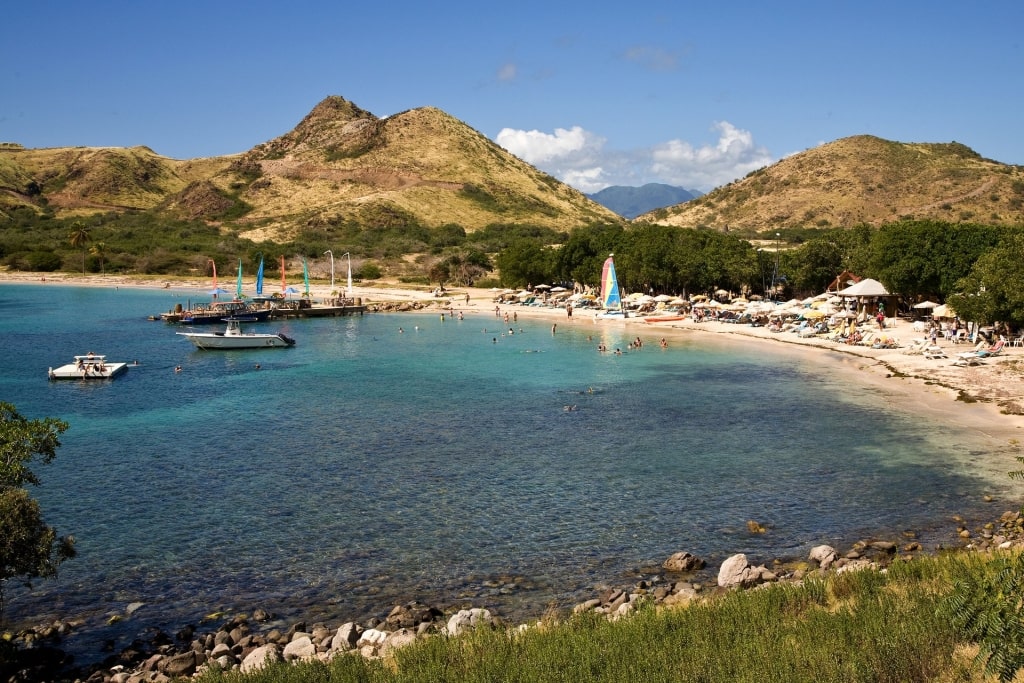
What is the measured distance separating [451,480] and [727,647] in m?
17.3

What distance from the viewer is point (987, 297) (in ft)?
165

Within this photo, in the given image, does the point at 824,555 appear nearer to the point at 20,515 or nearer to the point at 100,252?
the point at 20,515

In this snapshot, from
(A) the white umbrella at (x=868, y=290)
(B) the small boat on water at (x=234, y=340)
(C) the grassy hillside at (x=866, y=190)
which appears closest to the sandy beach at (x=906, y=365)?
(A) the white umbrella at (x=868, y=290)

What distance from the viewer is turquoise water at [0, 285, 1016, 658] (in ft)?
69.3

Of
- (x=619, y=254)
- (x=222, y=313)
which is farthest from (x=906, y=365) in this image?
(x=222, y=313)

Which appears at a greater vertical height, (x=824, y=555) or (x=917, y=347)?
(x=917, y=347)

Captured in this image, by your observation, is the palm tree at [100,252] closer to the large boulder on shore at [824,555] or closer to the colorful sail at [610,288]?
the colorful sail at [610,288]

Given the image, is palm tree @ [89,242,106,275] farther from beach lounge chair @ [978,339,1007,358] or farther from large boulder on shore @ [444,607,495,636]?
large boulder on shore @ [444,607,495,636]

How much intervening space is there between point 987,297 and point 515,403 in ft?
96.8

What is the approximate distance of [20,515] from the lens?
15664mm

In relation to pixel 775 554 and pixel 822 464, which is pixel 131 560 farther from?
pixel 822 464

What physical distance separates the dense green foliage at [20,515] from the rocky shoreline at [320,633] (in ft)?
5.94

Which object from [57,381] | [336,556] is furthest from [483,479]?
[57,381]

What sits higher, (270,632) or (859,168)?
(859,168)
